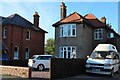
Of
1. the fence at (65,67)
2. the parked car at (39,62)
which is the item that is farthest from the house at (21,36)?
the fence at (65,67)

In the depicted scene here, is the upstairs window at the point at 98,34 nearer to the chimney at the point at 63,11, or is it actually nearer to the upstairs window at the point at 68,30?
the upstairs window at the point at 68,30

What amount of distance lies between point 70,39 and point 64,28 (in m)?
1.82

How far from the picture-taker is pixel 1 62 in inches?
862

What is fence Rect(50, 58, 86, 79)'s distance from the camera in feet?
51.2

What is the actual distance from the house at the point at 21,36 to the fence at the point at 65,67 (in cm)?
1479

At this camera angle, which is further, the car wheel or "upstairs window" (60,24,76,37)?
"upstairs window" (60,24,76,37)

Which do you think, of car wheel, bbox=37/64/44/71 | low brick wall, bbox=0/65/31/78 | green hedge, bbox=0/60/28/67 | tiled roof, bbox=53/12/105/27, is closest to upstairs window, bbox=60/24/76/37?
tiled roof, bbox=53/12/105/27

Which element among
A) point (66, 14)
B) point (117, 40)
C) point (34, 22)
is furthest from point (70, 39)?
point (34, 22)

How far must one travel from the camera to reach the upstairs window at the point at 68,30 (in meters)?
30.9

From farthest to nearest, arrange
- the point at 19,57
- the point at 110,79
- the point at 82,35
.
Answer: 1. the point at 19,57
2. the point at 82,35
3. the point at 110,79

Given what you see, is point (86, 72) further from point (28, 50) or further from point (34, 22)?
point (34, 22)

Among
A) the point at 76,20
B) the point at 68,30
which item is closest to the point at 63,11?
the point at 76,20

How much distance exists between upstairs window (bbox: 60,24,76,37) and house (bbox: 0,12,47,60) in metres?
6.97

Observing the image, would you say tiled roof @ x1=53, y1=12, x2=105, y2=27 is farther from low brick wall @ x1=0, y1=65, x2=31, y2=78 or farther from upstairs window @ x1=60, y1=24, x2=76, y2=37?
low brick wall @ x1=0, y1=65, x2=31, y2=78
